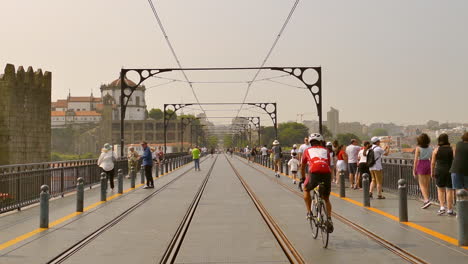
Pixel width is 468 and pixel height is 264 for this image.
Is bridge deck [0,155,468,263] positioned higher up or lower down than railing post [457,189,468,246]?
lower down

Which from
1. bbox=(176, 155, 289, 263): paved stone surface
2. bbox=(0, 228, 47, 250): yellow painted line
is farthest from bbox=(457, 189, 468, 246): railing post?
bbox=(0, 228, 47, 250): yellow painted line

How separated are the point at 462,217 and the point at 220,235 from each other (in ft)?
12.9

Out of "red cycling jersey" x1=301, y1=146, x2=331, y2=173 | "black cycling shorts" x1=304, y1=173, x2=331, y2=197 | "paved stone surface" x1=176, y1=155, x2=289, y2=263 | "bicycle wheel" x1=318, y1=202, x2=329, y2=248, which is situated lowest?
"paved stone surface" x1=176, y1=155, x2=289, y2=263

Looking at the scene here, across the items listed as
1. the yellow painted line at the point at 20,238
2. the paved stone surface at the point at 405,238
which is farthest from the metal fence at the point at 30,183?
the paved stone surface at the point at 405,238

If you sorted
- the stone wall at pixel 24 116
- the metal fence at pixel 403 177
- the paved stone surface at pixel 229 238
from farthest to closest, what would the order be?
the stone wall at pixel 24 116 < the metal fence at pixel 403 177 < the paved stone surface at pixel 229 238

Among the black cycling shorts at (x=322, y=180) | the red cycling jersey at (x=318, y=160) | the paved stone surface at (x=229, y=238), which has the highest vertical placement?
the red cycling jersey at (x=318, y=160)

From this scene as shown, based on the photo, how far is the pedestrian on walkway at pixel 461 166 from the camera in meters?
10.6

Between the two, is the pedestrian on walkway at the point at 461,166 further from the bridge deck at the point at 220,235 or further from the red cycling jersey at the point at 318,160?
the red cycling jersey at the point at 318,160

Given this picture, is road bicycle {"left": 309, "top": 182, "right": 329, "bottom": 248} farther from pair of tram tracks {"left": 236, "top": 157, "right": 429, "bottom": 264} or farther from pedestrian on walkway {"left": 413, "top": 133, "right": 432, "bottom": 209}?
pedestrian on walkway {"left": 413, "top": 133, "right": 432, "bottom": 209}

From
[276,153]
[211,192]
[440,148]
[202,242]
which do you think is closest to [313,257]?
[202,242]

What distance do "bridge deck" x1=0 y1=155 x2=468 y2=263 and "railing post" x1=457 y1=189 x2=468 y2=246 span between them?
0.78 ft

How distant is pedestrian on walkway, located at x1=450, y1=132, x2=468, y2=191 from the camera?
34.8ft

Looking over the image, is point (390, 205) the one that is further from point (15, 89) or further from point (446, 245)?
point (15, 89)

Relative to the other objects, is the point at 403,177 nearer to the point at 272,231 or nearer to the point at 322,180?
the point at 272,231
